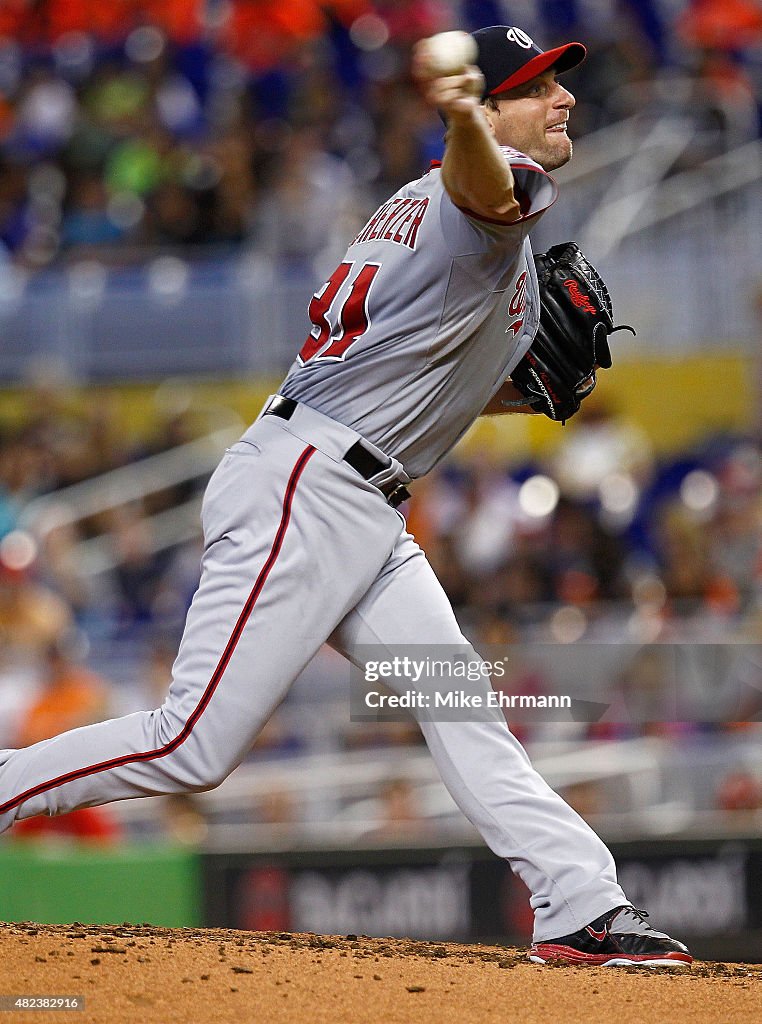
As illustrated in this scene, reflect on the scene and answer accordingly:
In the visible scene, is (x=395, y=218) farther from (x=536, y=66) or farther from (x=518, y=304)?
(x=536, y=66)

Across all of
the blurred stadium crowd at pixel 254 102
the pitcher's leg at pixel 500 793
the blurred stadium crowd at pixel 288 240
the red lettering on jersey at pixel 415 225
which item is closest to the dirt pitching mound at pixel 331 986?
the pitcher's leg at pixel 500 793

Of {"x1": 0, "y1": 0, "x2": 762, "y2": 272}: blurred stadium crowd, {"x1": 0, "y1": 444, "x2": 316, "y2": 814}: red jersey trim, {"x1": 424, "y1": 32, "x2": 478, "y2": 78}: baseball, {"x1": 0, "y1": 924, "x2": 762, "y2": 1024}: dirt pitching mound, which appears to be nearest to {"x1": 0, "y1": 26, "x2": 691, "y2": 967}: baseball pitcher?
{"x1": 0, "y1": 444, "x2": 316, "y2": 814}: red jersey trim

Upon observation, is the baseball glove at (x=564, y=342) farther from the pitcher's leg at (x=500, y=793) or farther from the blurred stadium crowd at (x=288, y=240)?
the blurred stadium crowd at (x=288, y=240)

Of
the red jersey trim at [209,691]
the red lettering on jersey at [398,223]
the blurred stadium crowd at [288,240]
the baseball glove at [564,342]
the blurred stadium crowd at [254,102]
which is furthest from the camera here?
the blurred stadium crowd at [254,102]

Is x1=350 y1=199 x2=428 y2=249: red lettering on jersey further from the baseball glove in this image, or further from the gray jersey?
the baseball glove

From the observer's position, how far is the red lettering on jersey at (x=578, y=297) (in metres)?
3.94

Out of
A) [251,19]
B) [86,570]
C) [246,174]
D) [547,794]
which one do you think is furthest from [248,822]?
[251,19]

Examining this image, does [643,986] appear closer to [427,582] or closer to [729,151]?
[427,582]

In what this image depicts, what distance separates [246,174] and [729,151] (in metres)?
3.30

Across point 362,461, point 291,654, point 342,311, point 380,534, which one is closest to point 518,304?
point 342,311

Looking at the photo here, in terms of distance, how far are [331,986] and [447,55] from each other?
1.91m

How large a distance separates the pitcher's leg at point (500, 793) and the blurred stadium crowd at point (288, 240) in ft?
10.8

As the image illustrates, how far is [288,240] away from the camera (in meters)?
10.7

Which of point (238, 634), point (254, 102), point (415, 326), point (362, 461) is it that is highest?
point (254, 102)
